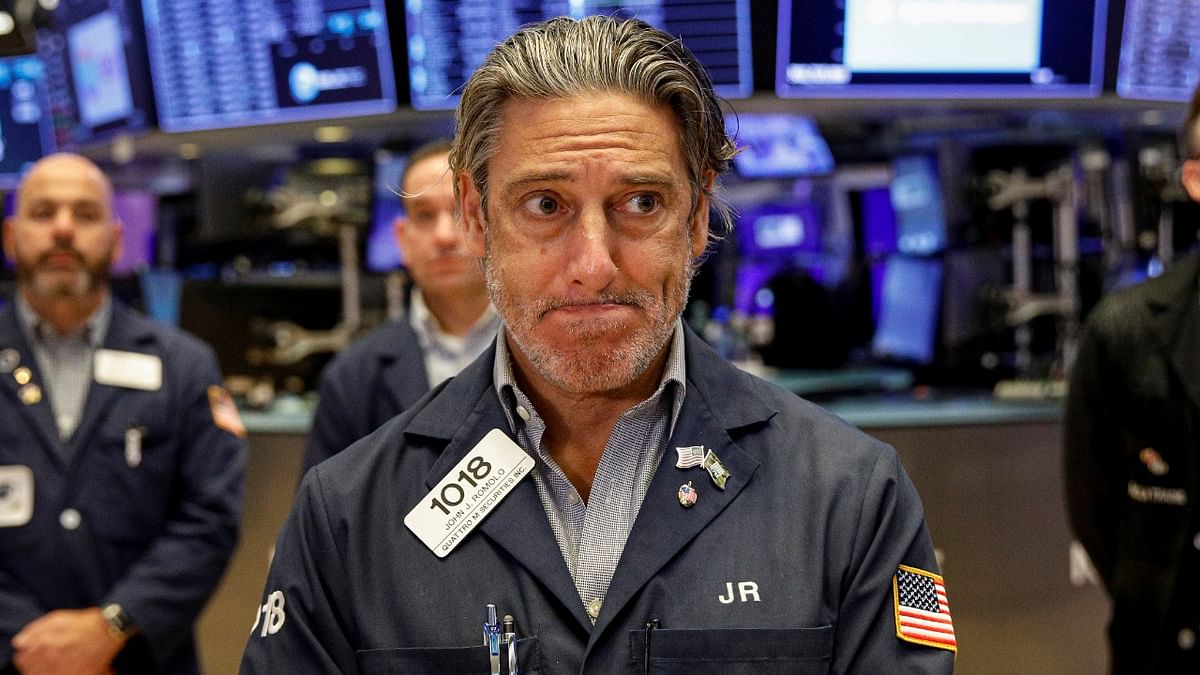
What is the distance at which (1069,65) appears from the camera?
153 inches

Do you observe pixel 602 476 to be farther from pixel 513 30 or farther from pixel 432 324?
pixel 513 30

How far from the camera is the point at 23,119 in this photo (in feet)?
Result: 16.3

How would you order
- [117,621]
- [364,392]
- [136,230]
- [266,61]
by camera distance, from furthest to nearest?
[136,230] → [266,61] → [117,621] → [364,392]

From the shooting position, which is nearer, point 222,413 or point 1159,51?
point 222,413

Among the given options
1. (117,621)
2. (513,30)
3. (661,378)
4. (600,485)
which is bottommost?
(117,621)

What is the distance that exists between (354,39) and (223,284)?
1045 mm

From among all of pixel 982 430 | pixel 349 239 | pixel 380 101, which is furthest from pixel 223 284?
pixel 982 430

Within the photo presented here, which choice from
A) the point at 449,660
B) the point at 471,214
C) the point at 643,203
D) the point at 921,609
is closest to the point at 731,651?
the point at 921,609

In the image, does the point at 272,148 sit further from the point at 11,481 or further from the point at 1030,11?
the point at 1030,11

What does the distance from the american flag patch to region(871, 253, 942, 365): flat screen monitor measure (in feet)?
10.3

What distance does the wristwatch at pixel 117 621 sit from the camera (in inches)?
110

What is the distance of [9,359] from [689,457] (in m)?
2.26

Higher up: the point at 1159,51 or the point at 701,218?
Result: the point at 1159,51

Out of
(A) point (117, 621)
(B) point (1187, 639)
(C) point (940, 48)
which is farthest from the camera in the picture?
(C) point (940, 48)
